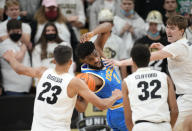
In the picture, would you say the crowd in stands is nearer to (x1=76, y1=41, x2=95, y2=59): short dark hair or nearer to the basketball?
(x1=76, y1=41, x2=95, y2=59): short dark hair

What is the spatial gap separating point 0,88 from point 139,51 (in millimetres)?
4621

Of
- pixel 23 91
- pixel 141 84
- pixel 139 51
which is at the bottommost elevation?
pixel 23 91

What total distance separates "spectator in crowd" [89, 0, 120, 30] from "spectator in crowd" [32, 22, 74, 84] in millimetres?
1402

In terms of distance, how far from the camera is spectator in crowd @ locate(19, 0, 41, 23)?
31.2ft

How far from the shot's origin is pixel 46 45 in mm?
8727

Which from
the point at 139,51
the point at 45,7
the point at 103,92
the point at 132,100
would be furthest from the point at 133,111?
the point at 45,7

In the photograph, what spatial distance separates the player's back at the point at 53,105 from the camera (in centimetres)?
481

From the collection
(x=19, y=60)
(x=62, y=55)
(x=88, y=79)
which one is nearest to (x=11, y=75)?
(x=19, y=60)

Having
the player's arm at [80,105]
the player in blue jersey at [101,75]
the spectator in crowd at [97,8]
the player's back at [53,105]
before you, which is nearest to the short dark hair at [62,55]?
the player's back at [53,105]

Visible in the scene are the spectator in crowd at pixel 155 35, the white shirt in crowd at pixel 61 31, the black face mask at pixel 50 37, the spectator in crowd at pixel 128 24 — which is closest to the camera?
the black face mask at pixel 50 37

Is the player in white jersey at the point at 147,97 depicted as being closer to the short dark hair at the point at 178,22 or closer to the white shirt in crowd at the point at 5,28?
the short dark hair at the point at 178,22

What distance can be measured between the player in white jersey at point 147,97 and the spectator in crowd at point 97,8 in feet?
17.4

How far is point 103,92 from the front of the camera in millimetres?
5695

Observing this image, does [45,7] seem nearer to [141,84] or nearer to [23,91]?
[23,91]
